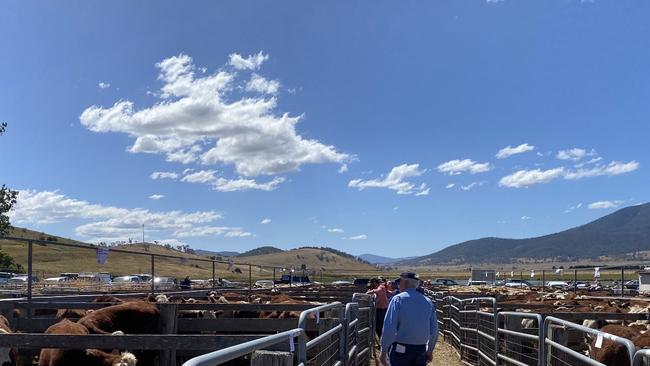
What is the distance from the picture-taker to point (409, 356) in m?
7.96

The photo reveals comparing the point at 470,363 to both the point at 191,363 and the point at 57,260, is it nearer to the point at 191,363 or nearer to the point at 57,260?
the point at 191,363

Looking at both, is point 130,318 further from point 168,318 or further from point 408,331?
point 408,331

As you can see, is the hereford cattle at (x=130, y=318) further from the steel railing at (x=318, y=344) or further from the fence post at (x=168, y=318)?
the steel railing at (x=318, y=344)

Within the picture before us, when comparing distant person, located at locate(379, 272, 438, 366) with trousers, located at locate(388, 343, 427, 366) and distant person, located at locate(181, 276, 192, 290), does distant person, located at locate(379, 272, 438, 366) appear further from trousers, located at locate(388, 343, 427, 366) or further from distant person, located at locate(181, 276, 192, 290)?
distant person, located at locate(181, 276, 192, 290)

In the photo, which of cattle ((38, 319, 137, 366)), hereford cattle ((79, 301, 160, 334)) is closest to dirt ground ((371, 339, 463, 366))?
hereford cattle ((79, 301, 160, 334))

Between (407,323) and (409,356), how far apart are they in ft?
1.39

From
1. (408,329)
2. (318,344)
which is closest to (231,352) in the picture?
(318,344)

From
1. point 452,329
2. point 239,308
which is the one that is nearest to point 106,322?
point 239,308

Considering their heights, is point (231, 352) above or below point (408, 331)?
above

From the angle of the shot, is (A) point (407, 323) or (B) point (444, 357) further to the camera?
(B) point (444, 357)

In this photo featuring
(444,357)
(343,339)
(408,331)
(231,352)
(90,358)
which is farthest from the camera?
(444,357)

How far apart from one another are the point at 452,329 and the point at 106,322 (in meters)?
13.1

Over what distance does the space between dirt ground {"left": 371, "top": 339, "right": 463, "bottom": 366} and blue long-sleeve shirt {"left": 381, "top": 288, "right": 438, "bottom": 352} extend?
6434mm

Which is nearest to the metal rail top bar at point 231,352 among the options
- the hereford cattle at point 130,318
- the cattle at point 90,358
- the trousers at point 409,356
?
the cattle at point 90,358
